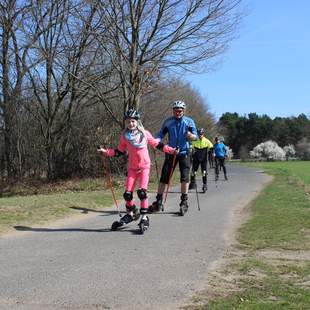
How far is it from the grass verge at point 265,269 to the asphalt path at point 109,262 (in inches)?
9.3

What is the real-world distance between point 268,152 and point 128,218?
103 metres

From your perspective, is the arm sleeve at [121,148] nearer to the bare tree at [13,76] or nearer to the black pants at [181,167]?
the black pants at [181,167]

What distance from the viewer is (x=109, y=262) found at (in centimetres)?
687

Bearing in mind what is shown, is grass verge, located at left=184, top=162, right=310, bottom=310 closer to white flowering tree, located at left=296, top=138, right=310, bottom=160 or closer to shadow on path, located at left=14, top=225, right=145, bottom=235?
shadow on path, located at left=14, top=225, right=145, bottom=235

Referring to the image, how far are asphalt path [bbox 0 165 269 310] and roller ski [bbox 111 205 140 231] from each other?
164 millimetres

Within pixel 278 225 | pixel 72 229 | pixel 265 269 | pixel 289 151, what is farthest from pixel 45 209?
pixel 289 151

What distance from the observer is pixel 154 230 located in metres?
9.34

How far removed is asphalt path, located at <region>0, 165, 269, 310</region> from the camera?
538cm

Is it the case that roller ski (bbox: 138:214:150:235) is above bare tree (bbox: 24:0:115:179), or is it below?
below

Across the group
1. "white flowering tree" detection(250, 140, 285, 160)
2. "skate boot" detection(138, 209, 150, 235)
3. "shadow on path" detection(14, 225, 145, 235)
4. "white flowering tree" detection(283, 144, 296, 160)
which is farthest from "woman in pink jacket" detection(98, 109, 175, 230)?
"white flowering tree" detection(283, 144, 296, 160)

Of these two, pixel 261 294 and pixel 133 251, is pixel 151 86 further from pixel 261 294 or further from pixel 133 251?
pixel 261 294

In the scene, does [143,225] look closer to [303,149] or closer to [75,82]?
[75,82]

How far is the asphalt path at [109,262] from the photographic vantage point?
538cm

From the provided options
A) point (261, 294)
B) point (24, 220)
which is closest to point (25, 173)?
point (24, 220)
